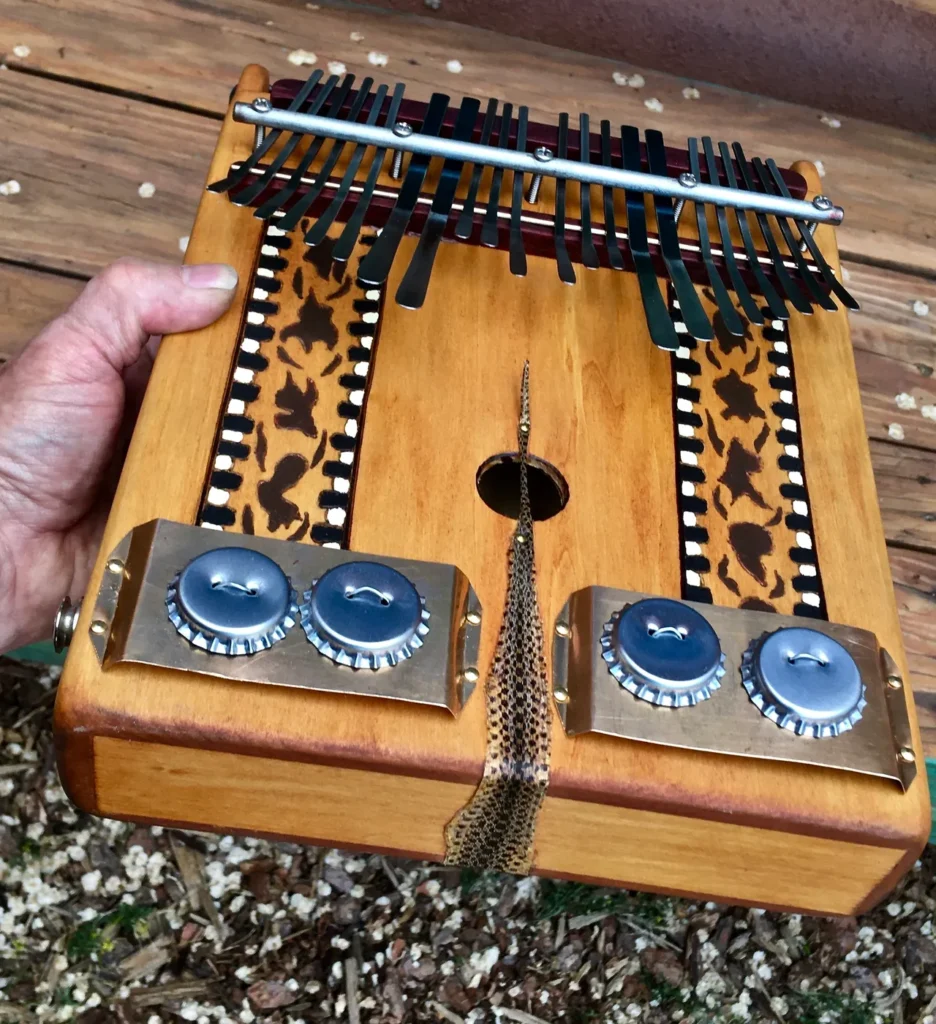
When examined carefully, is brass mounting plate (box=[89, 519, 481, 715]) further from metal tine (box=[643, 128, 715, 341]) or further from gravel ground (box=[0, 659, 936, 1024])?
gravel ground (box=[0, 659, 936, 1024])

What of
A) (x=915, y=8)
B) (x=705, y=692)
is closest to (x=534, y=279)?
(x=705, y=692)

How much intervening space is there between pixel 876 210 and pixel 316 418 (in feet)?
3.57

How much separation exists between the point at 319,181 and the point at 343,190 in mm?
24

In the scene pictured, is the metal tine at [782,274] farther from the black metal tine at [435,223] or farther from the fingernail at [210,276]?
the fingernail at [210,276]

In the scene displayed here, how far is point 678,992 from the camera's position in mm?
1284

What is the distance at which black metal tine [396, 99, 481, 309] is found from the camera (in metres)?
0.88

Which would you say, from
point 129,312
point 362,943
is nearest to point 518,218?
point 129,312

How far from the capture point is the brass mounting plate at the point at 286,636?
724 millimetres

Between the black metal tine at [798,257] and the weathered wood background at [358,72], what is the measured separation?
40cm

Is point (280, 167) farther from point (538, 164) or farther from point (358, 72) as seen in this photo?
point (358, 72)

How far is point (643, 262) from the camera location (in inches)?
38.8

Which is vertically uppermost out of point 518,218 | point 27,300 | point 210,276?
point 27,300

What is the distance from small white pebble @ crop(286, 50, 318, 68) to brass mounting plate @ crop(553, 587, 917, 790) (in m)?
1.05

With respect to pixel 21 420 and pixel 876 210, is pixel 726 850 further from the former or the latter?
pixel 876 210
